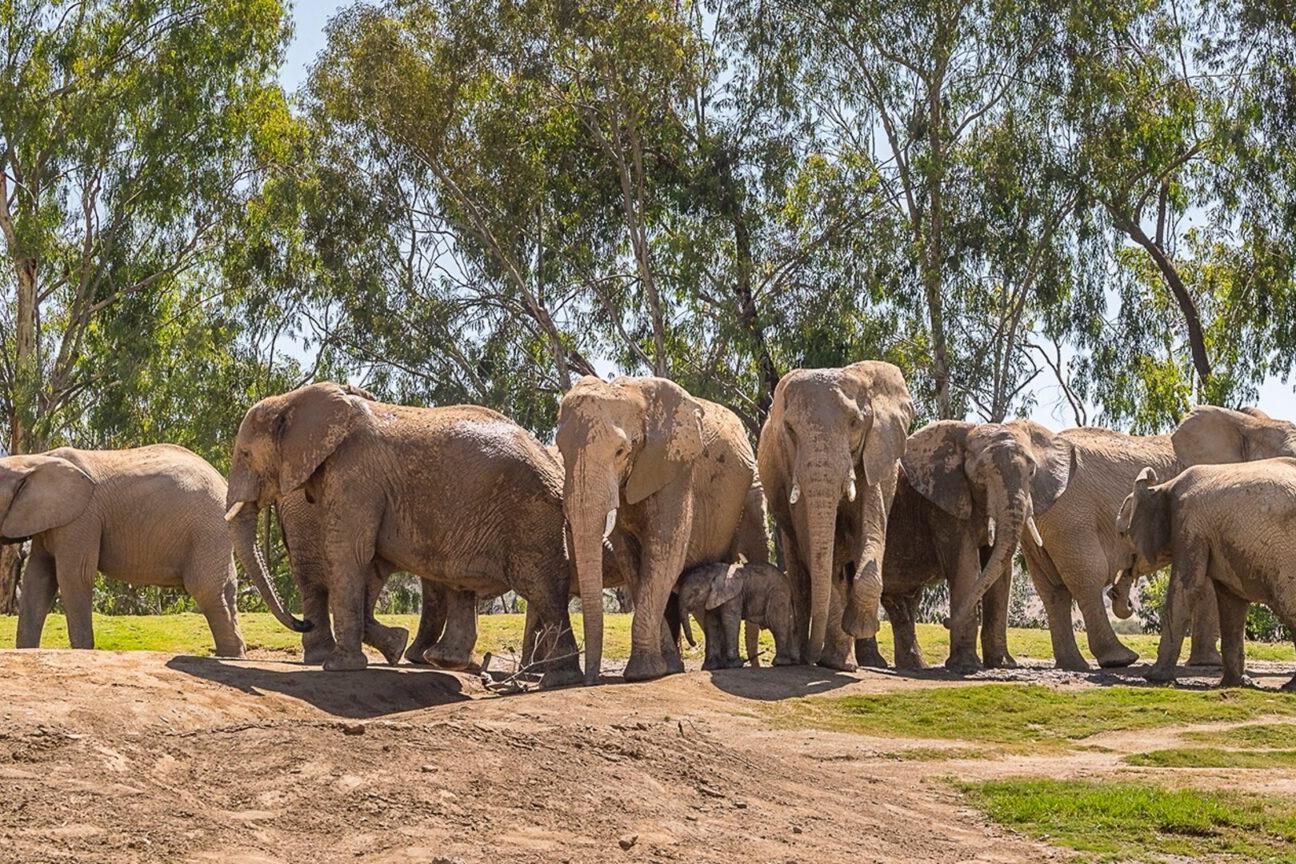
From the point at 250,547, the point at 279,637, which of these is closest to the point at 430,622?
the point at 250,547

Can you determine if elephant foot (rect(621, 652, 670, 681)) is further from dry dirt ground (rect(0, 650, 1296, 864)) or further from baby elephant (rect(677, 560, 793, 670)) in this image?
dry dirt ground (rect(0, 650, 1296, 864))

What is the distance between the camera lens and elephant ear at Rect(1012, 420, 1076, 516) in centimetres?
2106

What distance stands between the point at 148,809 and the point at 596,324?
35792 mm

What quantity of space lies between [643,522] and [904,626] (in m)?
5.19

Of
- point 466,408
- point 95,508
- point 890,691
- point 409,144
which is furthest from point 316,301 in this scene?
point 890,691

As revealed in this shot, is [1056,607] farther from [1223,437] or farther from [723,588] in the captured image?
Answer: [723,588]

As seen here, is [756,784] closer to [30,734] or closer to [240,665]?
[30,734]

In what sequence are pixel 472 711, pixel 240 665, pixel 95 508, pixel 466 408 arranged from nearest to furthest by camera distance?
pixel 472 711
pixel 240 665
pixel 466 408
pixel 95 508

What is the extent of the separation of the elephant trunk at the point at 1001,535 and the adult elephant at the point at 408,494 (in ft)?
15.2

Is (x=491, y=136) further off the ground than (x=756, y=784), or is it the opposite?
(x=491, y=136)

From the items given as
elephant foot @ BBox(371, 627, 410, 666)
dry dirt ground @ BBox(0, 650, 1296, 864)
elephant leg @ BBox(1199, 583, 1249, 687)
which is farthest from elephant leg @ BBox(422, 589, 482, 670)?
elephant leg @ BBox(1199, 583, 1249, 687)

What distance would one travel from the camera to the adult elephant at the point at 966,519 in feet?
65.8

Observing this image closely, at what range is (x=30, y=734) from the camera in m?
11.1

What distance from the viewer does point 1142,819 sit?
1161 centimetres
